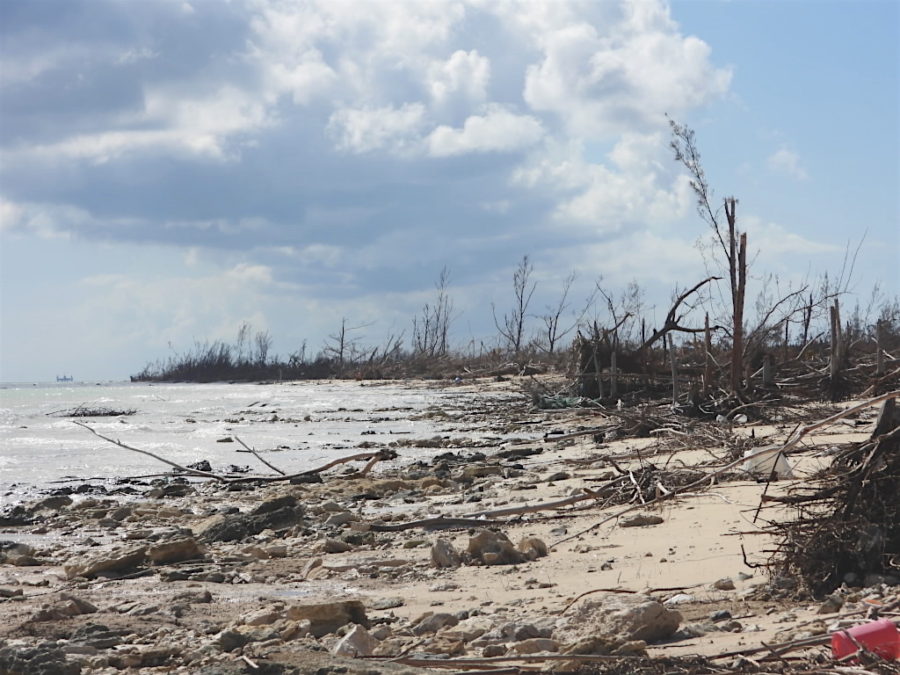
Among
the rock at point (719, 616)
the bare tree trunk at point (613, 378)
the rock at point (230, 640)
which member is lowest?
the rock at point (230, 640)

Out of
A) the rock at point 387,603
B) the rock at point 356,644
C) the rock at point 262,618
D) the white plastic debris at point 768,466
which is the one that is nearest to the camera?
the rock at point 356,644

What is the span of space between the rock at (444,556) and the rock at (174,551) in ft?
5.40

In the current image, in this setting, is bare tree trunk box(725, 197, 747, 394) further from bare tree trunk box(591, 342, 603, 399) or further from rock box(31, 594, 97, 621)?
rock box(31, 594, 97, 621)

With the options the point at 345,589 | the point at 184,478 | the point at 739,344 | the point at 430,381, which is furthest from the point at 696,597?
the point at 430,381

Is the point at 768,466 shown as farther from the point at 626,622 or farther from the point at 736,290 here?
the point at 736,290

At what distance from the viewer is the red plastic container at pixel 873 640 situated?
241 centimetres

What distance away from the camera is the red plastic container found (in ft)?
7.91

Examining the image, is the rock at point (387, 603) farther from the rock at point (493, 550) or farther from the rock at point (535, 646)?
the rock at point (535, 646)

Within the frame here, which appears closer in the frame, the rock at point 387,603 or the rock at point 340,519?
the rock at point 387,603

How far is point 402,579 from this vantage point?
4.72 meters

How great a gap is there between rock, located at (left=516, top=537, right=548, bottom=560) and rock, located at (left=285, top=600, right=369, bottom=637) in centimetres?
134

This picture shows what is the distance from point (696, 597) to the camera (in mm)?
3557

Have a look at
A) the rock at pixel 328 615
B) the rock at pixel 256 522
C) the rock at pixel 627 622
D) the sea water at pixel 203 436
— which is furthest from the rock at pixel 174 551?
the sea water at pixel 203 436

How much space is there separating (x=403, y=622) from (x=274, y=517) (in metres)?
3.14
